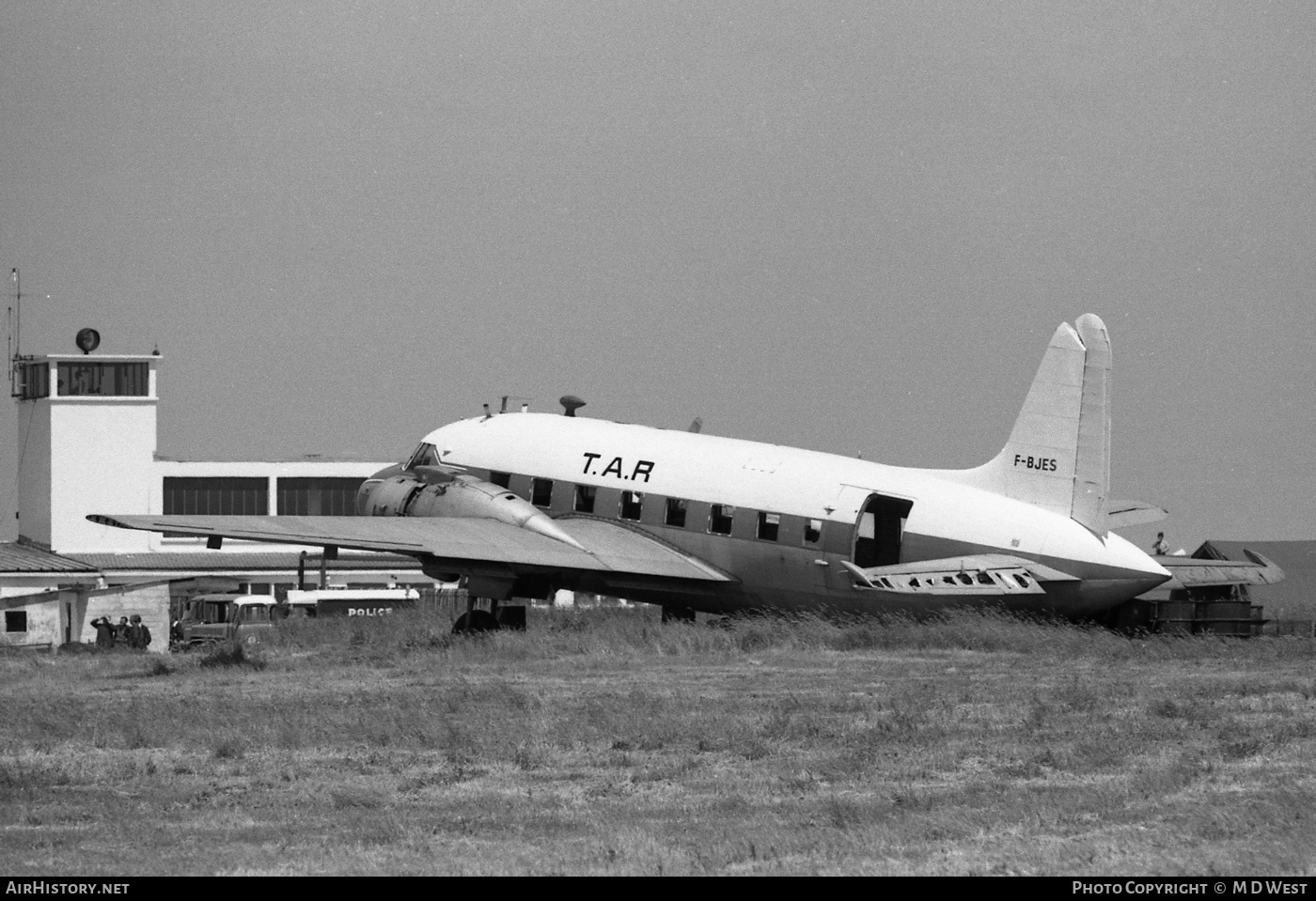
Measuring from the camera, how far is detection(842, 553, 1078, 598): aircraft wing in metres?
33.8

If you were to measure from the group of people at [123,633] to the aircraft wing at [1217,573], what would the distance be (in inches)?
876

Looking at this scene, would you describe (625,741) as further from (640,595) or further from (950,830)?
(640,595)

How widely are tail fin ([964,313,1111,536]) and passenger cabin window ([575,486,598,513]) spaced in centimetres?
821

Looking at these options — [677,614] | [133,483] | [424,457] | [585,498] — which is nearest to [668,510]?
[585,498]

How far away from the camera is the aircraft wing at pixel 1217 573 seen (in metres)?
37.0

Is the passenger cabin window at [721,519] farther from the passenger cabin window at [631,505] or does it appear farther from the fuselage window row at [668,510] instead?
the passenger cabin window at [631,505]

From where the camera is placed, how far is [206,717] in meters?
23.1

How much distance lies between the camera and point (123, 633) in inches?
1812

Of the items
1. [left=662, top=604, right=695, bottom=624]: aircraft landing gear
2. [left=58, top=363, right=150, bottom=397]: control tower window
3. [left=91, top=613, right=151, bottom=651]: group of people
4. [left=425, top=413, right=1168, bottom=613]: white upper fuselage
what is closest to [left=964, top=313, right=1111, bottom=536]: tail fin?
[left=425, top=413, right=1168, bottom=613]: white upper fuselage

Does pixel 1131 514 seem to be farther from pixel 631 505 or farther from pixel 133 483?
pixel 133 483

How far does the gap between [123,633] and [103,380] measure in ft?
188

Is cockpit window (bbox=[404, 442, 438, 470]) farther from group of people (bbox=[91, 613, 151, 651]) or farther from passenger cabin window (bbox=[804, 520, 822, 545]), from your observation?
passenger cabin window (bbox=[804, 520, 822, 545])

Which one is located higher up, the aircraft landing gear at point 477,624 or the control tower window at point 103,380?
the control tower window at point 103,380

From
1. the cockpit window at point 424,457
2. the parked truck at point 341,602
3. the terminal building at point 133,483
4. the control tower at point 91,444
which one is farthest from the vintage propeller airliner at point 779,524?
the control tower at point 91,444
